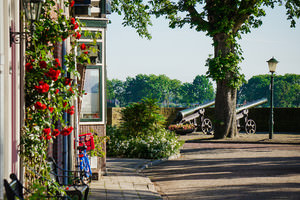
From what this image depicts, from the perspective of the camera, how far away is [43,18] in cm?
595

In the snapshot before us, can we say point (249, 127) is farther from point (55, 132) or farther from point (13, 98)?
point (13, 98)

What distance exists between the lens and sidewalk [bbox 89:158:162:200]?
781cm

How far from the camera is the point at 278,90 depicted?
11425 cm

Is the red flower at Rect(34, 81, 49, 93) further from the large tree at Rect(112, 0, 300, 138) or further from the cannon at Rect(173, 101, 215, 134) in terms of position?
the cannon at Rect(173, 101, 215, 134)

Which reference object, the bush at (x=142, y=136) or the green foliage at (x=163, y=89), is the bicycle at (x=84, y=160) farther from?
the green foliage at (x=163, y=89)

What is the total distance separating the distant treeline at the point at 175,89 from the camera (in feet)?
400

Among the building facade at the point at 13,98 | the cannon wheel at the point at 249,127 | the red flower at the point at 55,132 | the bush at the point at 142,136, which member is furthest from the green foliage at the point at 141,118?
the cannon wheel at the point at 249,127

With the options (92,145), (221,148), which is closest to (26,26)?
(92,145)

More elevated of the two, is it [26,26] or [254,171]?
[26,26]

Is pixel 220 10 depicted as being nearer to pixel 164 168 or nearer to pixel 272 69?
pixel 272 69

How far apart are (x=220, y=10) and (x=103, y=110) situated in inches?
427

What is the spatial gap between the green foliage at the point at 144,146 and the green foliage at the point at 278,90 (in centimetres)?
9723

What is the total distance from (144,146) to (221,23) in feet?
24.9

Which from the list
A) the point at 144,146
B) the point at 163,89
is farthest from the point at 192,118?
the point at 163,89
